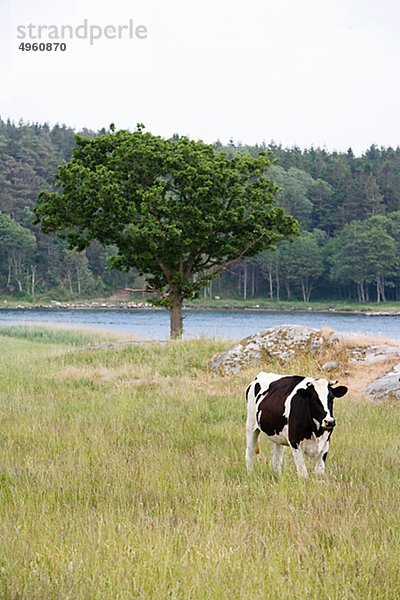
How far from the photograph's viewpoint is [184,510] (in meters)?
6.21

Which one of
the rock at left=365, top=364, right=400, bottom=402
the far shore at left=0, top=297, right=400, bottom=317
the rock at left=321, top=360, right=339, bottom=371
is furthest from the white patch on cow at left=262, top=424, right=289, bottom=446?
the far shore at left=0, top=297, right=400, bottom=317

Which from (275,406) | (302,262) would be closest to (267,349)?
(275,406)

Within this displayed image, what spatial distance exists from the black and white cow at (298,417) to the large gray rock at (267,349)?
10.6 meters

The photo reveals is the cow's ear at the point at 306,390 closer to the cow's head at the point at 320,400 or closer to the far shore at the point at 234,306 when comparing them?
the cow's head at the point at 320,400

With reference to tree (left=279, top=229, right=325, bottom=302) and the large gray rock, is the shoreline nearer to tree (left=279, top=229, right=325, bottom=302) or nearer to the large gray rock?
tree (left=279, top=229, right=325, bottom=302)

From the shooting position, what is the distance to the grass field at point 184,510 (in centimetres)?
443

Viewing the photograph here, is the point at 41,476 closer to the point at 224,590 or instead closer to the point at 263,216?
the point at 224,590

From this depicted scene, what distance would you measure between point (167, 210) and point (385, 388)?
16.7 meters

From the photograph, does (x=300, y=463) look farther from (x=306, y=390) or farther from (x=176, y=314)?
(x=176, y=314)

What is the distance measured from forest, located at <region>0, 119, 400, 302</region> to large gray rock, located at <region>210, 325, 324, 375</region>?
301ft

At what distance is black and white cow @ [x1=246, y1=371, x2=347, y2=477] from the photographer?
709 cm

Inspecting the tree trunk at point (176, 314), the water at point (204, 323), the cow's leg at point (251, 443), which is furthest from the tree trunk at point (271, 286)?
the cow's leg at point (251, 443)

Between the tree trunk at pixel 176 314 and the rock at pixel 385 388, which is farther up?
the tree trunk at pixel 176 314

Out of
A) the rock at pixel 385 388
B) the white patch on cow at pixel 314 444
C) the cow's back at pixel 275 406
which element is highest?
the cow's back at pixel 275 406
